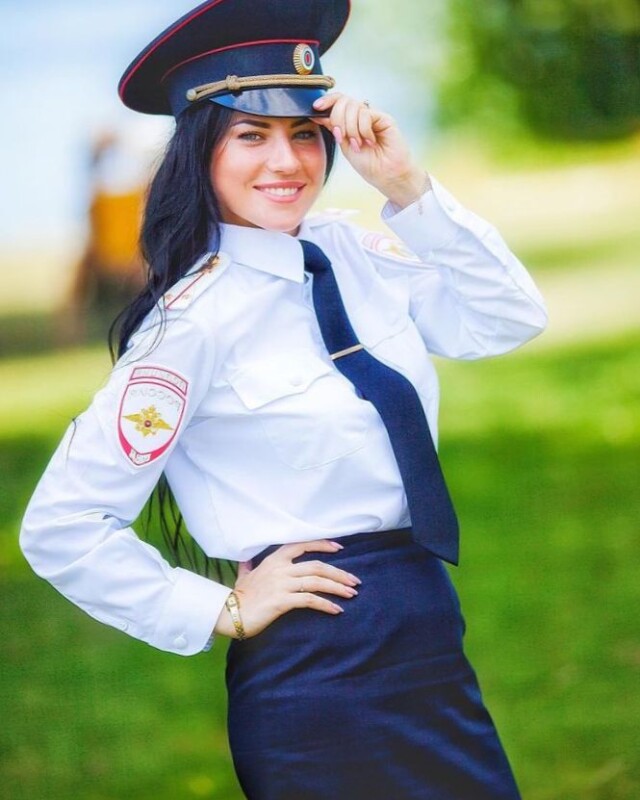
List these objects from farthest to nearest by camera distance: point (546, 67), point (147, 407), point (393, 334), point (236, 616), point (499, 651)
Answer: point (546, 67)
point (499, 651)
point (393, 334)
point (236, 616)
point (147, 407)

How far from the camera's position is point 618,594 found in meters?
4.63

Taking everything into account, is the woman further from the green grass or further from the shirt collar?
the green grass

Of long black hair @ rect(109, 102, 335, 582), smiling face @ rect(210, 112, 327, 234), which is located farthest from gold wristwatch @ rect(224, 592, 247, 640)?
smiling face @ rect(210, 112, 327, 234)

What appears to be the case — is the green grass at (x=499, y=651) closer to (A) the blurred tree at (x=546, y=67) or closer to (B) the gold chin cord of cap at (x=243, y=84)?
(B) the gold chin cord of cap at (x=243, y=84)

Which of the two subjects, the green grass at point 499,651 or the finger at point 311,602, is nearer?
the finger at point 311,602

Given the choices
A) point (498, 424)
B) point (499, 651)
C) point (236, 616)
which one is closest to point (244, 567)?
point (236, 616)

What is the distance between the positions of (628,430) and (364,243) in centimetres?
392

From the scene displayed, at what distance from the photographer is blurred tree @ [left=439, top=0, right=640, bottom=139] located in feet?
23.5

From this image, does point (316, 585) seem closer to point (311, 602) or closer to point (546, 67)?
point (311, 602)

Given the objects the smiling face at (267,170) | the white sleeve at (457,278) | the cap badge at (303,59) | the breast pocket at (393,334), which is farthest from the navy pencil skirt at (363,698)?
the cap badge at (303,59)

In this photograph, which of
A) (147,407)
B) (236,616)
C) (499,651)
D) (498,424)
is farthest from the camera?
(498,424)

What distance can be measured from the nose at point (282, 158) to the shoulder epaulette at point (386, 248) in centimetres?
26

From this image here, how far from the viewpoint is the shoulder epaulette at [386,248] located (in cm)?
246

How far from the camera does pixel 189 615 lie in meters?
2.24
